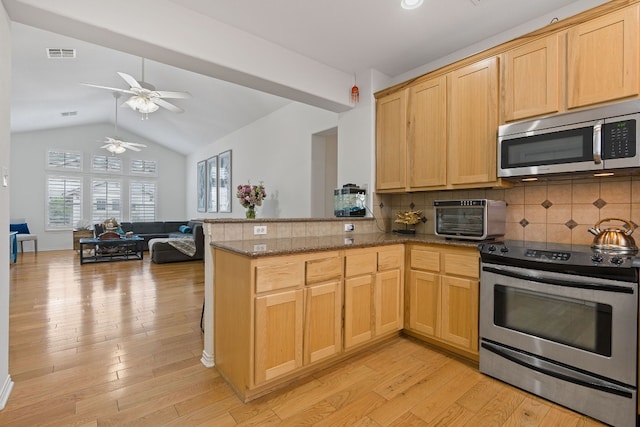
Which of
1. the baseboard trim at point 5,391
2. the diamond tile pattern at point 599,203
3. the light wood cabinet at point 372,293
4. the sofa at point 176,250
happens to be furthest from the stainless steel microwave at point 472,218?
the sofa at point 176,250

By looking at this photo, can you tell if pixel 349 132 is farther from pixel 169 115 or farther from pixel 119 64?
pixel 169 115

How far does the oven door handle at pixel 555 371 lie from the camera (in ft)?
5.49

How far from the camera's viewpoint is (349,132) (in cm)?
360

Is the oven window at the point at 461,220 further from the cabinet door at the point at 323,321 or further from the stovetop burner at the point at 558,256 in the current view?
the cabinet door at the point at 323,321

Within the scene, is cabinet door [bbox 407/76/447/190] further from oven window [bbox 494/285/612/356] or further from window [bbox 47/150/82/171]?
window [bbox 47/150/82/171]

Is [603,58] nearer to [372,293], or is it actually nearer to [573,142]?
[573,142]

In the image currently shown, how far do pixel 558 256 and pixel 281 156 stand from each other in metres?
4.57

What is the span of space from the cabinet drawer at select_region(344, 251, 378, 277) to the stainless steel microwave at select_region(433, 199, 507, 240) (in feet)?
2.19

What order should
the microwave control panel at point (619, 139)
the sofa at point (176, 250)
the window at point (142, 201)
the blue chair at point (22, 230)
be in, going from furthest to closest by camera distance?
1. the window at point (142, 201)
2. the blue chair at point (22, 230)
3. the sofa at point (176, 250)
4. the microwave control panel at point (619, 139)

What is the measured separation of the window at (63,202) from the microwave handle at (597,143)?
11.0 metres

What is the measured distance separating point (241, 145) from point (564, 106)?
614cm

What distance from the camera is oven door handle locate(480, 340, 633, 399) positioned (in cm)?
167

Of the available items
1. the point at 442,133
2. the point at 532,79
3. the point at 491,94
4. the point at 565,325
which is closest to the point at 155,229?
the point at 442,133

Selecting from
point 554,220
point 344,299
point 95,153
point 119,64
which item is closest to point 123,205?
point 95,153
